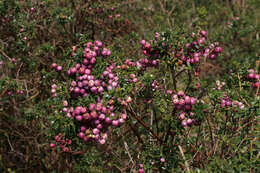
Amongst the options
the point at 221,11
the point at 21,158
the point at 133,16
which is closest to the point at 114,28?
the point at 133,16

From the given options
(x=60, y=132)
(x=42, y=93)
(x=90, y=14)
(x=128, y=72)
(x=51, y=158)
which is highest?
(x=90, y=14)

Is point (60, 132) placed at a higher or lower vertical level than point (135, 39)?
lower

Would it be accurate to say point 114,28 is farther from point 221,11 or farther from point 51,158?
point 221,11

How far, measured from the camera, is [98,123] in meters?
2.08

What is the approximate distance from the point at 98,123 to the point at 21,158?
8.40ft

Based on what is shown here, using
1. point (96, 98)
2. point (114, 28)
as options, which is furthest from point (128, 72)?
point (114, 28)

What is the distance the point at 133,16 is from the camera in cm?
523

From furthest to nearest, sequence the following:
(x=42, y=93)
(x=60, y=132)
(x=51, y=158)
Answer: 1. (x=51, y=158)
2. (x=42, y=93)
3. (x=60, y=132)

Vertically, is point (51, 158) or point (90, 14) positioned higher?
point (90, 14)

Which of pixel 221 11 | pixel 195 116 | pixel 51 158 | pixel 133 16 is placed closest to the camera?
pixel 195 116

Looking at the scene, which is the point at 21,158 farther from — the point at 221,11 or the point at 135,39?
the point at 221,11

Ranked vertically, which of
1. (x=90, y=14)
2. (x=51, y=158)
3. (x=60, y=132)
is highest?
(x=90, y=14)

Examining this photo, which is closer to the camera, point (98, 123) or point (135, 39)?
point (98, 123)

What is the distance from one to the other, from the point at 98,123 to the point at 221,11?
5.36 meters
